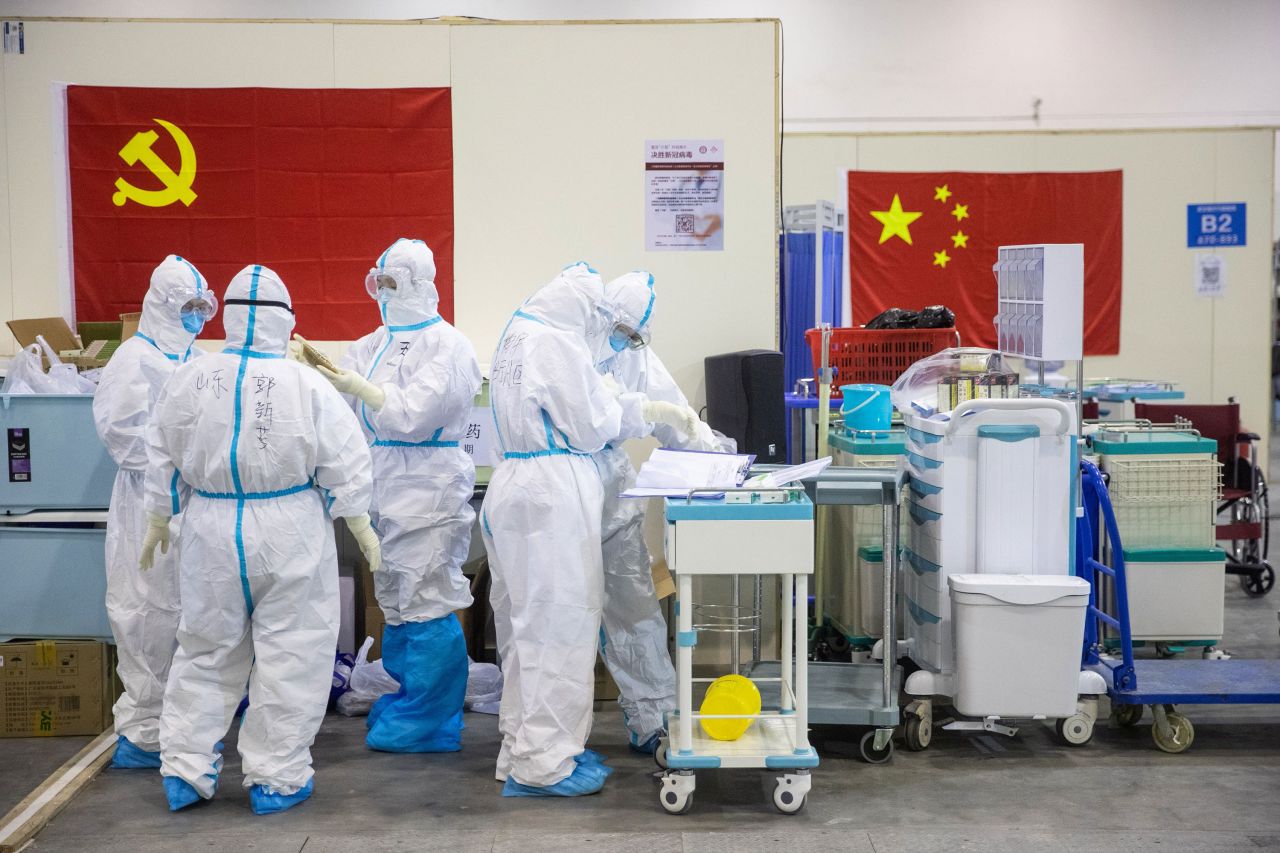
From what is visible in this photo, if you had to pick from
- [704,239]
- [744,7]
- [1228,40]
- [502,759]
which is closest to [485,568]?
[502,759]

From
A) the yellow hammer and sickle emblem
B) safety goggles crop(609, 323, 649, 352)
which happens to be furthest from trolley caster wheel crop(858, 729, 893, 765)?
the yellow hammer and sickle emblem

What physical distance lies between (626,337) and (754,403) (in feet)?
2.35

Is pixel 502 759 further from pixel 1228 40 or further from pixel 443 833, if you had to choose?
pixel 1228 40

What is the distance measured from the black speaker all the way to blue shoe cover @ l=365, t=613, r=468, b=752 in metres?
1.24

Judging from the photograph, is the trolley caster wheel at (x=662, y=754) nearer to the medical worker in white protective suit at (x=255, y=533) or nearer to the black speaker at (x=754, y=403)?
the medical worker in white protective suit at (x=255, y=533)

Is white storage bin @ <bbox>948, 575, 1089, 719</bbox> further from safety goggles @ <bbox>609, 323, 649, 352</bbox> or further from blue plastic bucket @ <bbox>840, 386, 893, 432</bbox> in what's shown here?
safety goggles @ <bbox>609, 323, 649, 352</bbox>

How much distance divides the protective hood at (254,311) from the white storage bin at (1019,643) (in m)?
2.12

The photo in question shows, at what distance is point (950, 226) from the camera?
899 centimetres

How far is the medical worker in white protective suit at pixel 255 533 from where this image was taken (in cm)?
334

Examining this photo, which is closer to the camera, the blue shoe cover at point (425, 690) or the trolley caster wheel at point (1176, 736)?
the trolley caster wheel at point (1176, 736)

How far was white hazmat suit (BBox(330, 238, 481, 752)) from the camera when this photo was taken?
393cm

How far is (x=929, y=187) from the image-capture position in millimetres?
8953

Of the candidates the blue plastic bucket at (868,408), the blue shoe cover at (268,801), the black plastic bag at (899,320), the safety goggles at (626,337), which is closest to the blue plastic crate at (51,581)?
the blue shoe cover at (268,801)

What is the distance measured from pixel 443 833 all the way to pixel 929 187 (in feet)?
22.3
